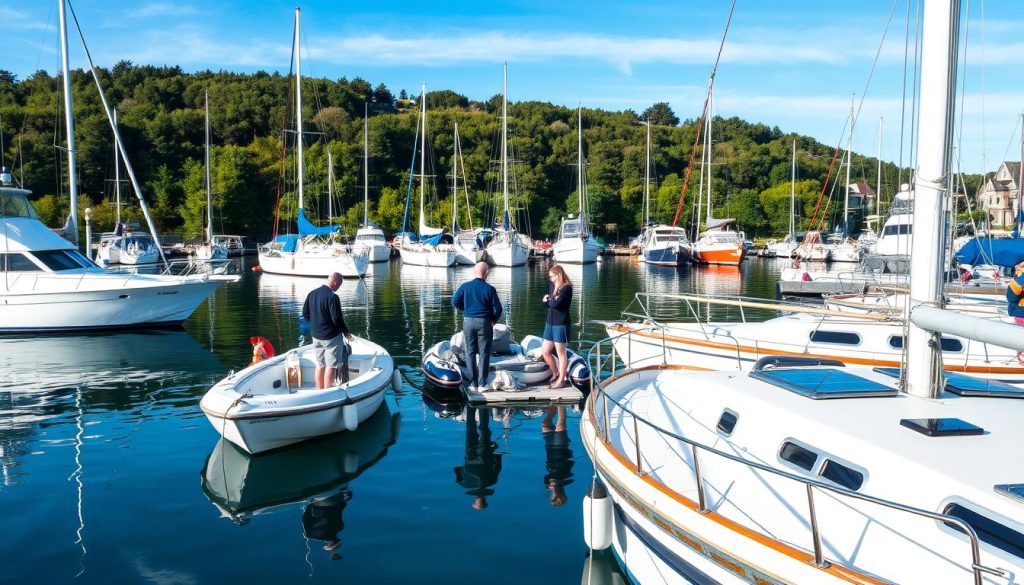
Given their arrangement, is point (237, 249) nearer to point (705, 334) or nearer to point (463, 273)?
point (463, 273)

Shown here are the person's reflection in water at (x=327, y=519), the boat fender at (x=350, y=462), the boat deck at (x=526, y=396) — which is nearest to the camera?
the person's reflection in water at (x=327, y=519)

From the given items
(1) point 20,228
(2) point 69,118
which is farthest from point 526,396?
(2) point 69,118

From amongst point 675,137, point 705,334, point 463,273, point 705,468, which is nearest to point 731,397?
point 705,468

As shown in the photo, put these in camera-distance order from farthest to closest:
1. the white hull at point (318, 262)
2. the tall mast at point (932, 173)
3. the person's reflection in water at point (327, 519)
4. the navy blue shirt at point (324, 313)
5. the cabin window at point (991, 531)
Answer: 1. the white hull at point (318, 262)
2. the navy blue shirt at point (324, 313)
3. the person's reflection in water at point (327, 519)
4. the tall mast at point (932, 173)
5. the cabin window at point (991, 531)

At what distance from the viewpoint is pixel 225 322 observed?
2366 cm

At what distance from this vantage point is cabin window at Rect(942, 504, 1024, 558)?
4.21 m

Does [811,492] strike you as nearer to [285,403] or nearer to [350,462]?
[350,462]

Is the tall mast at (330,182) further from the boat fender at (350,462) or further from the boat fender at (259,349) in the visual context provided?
the boat fender at (350,462)

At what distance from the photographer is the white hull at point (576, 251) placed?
53938 millimetres

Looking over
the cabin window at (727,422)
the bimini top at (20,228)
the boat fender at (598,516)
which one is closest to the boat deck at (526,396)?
the cabin window at (727,422)

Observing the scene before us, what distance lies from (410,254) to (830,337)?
42.2 metres

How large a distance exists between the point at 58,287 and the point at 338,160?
191 ft

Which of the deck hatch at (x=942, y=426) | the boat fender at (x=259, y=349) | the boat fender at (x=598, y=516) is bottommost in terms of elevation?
the boat fender at (x=598, y=516)

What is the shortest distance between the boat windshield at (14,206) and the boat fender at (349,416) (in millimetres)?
15701
